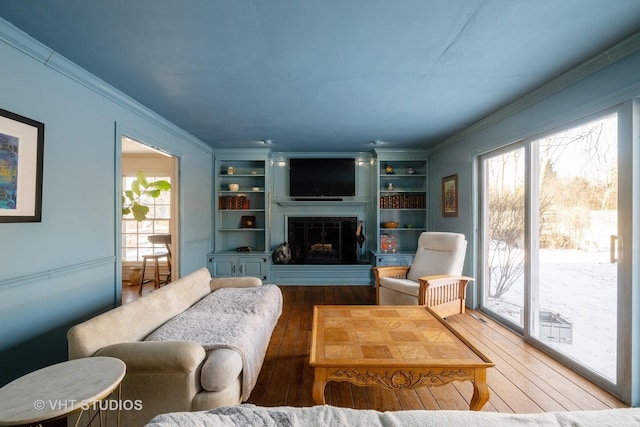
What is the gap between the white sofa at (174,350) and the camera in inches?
58.5

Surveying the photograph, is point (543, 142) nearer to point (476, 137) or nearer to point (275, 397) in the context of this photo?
point (476, 137)

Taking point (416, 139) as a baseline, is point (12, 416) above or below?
below

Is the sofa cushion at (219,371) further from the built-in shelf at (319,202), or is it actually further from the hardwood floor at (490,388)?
the built-in shelf at (319,202)

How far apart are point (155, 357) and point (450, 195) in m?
4.19

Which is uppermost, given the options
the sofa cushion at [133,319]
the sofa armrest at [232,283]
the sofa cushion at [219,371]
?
the sofa cushion at [133,319]

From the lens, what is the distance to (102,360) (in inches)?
52.2

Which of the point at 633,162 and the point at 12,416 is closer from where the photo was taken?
the point at 12,416

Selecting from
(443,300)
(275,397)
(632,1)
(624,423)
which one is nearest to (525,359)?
(443,300)

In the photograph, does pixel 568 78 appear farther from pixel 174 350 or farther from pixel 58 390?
pixel 58 390

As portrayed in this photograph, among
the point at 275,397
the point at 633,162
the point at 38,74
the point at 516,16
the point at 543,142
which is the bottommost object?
the point at 275,397

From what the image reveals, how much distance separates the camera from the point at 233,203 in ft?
16.8

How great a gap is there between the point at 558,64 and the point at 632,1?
645mm

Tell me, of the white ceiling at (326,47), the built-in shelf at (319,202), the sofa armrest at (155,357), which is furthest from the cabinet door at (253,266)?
the sofa armrest at (155,357)

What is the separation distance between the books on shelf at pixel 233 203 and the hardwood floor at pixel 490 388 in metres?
2.80
